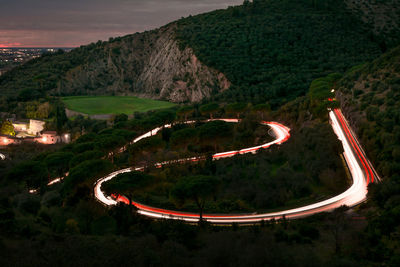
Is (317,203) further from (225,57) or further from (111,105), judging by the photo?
(225,57)

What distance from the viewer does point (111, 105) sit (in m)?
88.2

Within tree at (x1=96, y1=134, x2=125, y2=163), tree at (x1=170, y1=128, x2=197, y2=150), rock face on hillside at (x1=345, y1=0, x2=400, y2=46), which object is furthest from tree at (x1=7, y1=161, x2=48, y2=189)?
rock face on hillside at (x1=345, y1=0, x2=400, y2=46)

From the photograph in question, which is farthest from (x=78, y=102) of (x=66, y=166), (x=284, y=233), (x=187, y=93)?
(x=284, y=233)

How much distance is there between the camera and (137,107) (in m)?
86.9

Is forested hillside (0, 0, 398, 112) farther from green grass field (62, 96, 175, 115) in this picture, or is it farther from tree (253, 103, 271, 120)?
tree (253, 103, 271, 120)

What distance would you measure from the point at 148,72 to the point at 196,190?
304 ft

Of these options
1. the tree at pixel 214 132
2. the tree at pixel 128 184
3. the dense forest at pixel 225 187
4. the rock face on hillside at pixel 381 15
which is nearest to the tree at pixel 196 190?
the dense forest at pixel 225 187

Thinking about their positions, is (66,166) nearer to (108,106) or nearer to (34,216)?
(34,216)

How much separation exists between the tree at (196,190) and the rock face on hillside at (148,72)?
61.9 meters

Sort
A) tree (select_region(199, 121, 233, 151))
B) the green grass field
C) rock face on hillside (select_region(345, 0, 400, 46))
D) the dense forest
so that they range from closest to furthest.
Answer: the dense forest, tree (select_region(199, 121, 233, 151)), the green grass field, rock face on hillside (select_region(345, 0, 400, 46))

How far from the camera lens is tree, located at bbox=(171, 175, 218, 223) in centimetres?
2464

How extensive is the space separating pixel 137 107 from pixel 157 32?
44823mm

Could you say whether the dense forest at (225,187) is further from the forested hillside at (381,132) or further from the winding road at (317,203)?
the winding road at (317,203)

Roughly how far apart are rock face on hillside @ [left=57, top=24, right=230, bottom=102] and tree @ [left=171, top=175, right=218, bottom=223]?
203 feet
